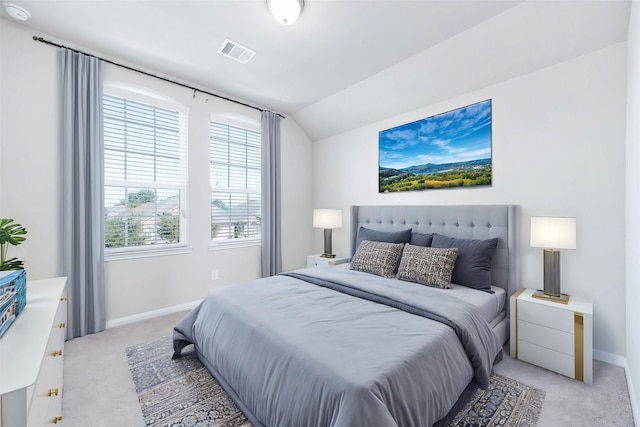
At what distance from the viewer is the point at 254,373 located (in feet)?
4.87

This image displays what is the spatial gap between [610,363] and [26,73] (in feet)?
17.4

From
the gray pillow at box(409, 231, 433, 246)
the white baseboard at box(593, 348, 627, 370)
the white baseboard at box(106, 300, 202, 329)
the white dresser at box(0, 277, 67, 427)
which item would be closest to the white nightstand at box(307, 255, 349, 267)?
the gray pillow at box(409, 231, 433, 246)

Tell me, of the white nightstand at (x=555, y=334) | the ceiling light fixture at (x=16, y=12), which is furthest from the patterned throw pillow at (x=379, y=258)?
the ceiling light fixture at (x=16, y=12)

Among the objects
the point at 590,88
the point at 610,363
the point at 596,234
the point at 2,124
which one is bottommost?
the point at 610,363

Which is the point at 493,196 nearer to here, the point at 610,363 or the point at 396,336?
the point at 610,363

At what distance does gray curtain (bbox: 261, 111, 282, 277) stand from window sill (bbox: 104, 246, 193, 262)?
3.40 feet

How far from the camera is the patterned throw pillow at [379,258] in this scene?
2.79 m

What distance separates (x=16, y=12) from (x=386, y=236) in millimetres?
3789

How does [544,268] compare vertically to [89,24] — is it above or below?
below

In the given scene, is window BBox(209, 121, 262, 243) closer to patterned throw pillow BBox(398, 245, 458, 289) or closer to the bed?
the bed

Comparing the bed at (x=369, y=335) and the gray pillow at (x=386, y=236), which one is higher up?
the gray pillow at (x=386, y=236)

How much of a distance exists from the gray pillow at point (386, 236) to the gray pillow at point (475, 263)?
0.57 metres

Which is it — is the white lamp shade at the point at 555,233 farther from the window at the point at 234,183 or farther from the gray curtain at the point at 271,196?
the window at the point at 234,183

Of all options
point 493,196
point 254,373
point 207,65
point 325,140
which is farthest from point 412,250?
point 207,65
